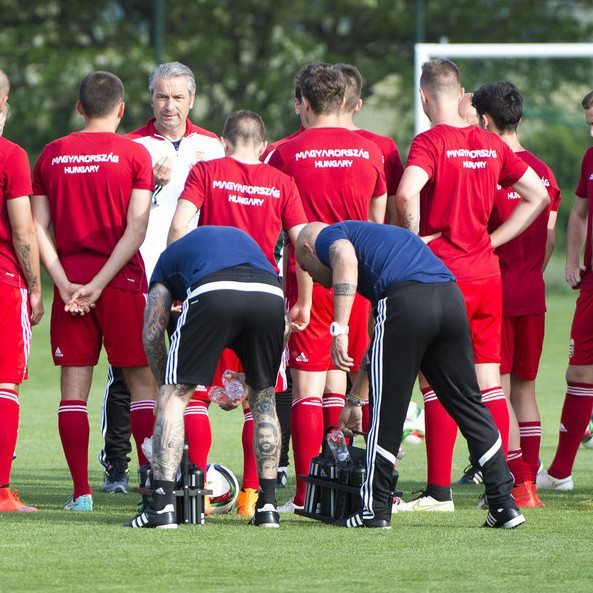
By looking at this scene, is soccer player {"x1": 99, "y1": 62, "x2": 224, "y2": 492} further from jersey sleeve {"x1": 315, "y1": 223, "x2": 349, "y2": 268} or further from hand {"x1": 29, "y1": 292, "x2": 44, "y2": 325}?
jersey sleeve {"x1": 315, "y1": 223, "x2": 349, "y2": 268}

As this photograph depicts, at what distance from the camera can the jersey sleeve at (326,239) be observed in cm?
672

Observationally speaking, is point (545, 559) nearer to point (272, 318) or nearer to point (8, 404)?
point (272, 318)

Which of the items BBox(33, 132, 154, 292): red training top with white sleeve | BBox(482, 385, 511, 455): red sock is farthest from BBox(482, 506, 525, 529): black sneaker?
BBox(33, 132, 154, 292): red training top with white sleeve

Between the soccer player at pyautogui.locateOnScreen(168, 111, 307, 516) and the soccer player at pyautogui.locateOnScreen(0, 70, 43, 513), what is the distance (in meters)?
0.84

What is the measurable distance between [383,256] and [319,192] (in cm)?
118

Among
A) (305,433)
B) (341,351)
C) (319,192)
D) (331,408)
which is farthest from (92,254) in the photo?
(341,351)

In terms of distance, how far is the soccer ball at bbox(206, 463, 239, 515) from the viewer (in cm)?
753

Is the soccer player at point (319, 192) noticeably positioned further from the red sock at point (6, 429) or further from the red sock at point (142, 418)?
the red sock at point (6, 429)

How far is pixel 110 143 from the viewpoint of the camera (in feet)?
25.2

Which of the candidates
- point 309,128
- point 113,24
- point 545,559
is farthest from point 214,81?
point 545,559

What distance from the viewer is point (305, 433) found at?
757cm

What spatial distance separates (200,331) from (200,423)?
108 centimetres

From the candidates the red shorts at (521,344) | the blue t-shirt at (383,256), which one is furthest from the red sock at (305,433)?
the red shorts at (521,344)

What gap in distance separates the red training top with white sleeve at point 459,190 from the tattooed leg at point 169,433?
6.18ft
